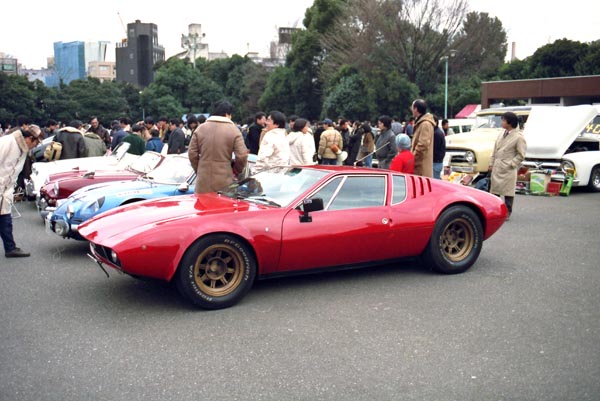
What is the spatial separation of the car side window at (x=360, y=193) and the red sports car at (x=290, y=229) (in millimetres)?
11

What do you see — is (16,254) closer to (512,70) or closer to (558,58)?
(558,58)

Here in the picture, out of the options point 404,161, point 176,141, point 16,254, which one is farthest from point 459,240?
point 176,141

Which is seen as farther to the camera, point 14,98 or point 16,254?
point 14,98

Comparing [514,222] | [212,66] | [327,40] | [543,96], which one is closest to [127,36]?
[212,66]

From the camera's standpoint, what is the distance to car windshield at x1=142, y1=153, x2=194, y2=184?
816cm

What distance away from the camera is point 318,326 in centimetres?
478

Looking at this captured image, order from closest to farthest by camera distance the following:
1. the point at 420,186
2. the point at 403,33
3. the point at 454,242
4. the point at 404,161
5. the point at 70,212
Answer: the point at 420,186 < the point at 454,242 < the point at 70,212 < the point at 404,161 < the point at 403,33

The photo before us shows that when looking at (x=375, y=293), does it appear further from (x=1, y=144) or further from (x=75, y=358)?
(x=1, y=144)

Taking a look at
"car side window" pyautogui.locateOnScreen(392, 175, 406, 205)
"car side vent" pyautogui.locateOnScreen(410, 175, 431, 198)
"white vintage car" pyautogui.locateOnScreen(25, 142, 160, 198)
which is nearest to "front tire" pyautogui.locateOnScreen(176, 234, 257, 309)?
Answer: "car side window" pyautogui.locateOnScreen(392, 175, 406, 205)

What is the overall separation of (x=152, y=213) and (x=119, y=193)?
91.3 inches

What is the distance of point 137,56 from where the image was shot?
139m

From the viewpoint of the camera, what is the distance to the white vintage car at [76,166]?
10859mm

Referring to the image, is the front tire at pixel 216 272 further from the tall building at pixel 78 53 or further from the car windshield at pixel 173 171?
the tall building at pixel 78 53

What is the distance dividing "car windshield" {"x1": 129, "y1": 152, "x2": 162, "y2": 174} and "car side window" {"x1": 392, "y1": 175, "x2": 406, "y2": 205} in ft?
14.8
